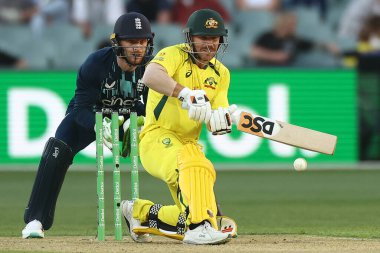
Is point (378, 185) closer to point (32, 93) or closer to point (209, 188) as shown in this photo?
point (32, 93)

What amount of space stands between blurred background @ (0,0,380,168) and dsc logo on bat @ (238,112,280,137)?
8.73m

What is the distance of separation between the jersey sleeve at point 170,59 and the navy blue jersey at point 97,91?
54 cm

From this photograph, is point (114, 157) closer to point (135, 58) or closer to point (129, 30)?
point (135, 58)

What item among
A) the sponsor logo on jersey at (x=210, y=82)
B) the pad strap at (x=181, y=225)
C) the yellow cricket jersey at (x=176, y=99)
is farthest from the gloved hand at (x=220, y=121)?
the pad strap at (x=181, y=225)

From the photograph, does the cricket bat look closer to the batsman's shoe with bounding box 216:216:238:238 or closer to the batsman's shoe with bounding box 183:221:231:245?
the batsman's shoe with bounding box 216:216:238:238

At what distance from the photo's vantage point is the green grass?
848 cm

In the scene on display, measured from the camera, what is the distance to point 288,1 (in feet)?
53.3

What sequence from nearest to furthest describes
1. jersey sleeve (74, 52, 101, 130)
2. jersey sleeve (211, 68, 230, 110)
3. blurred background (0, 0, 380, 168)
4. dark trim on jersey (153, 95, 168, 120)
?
dark trim on jersey (153, 95, 168, 120)
jersey sleeve (211, 68, 230, 110)
jersey sleeve (74, 52, 101, 130)
blurred background (0, 0, 380, 168)

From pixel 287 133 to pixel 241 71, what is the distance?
9361 millimetres

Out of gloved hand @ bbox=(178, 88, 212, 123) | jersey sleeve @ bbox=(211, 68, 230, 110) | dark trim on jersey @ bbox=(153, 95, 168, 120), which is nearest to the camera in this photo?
gloved hand @ bbox=(178, 88, 212, 123)

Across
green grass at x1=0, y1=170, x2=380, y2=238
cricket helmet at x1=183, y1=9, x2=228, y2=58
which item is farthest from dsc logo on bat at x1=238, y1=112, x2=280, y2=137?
green grass at x1=0, y1=170, x2=380, y2=238

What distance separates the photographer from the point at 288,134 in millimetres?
6660

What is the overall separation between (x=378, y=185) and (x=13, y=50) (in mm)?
6238

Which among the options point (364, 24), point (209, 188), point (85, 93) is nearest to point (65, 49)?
point (364, 24)
